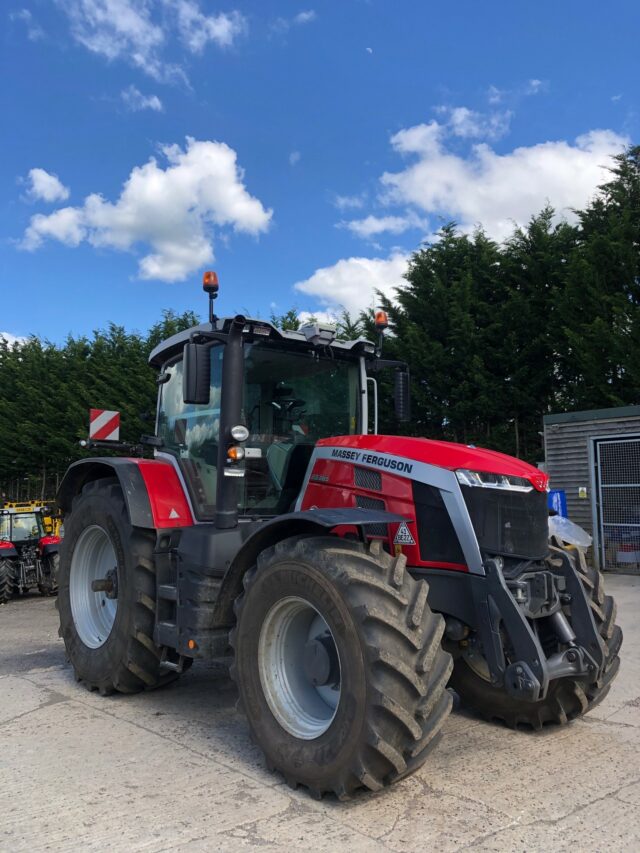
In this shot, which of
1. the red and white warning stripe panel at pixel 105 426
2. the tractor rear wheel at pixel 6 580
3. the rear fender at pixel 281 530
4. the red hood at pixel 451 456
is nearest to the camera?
the rear fender at pixel 281 530

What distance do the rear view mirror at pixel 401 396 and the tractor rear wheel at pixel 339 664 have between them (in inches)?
69.7

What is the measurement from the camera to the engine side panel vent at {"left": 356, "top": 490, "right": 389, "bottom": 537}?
3.99 m

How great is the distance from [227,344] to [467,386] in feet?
38.4

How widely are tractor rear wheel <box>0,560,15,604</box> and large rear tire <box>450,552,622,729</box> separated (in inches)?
397

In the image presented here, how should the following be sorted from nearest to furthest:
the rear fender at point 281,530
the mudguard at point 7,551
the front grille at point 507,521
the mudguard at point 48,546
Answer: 1. the rear fender at point 281,530
2. the front grille at point 507,521
3. the mudguard at point 7,551
4. the mudguard at point 48,546

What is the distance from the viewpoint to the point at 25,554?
527 inches

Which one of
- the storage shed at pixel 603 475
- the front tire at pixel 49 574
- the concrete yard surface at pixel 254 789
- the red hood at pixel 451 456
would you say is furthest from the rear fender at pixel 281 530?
the front tire at pixel 49 574

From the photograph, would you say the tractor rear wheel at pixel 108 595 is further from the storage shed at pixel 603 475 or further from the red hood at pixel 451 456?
the storage shed at pixel 603 475

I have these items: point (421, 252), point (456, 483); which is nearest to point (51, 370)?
point (421, 252)

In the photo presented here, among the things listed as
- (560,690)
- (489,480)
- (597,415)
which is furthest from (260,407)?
(597,415)

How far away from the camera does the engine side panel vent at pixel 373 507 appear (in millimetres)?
3992

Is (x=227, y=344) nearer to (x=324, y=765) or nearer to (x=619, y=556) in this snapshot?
(x=324, y=765)

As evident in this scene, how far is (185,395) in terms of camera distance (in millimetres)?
4332

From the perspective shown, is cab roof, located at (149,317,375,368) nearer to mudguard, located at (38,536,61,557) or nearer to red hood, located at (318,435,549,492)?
red hood, located at (318,435,549,492)
